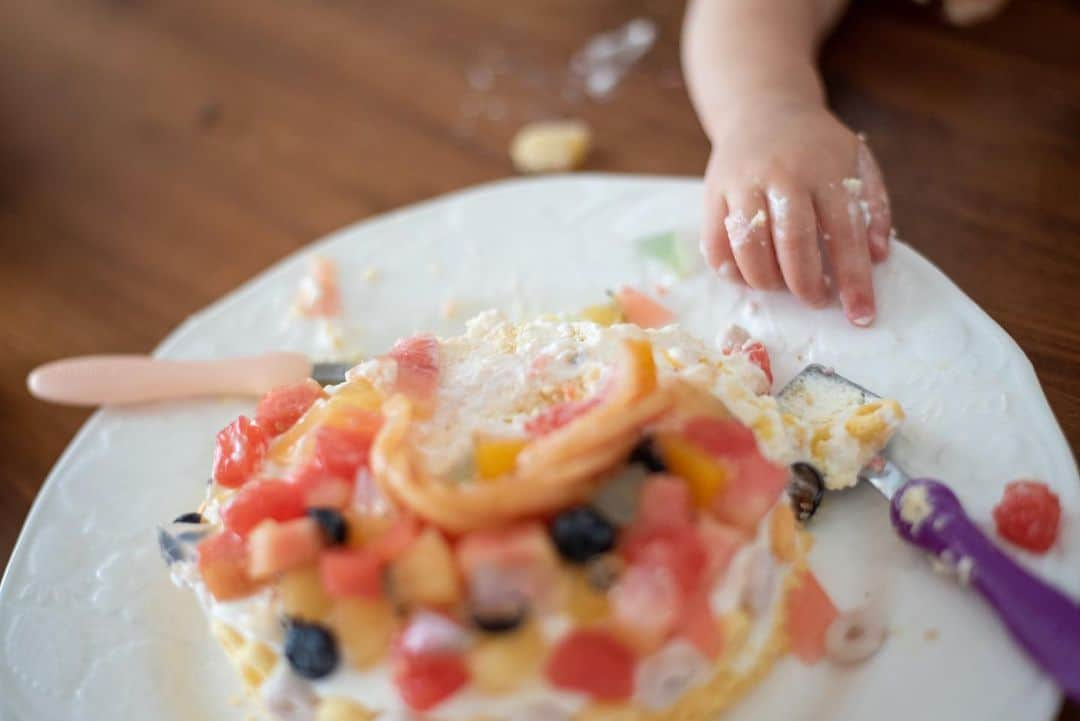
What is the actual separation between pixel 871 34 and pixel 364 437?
3.83 ft

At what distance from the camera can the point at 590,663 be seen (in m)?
0.84

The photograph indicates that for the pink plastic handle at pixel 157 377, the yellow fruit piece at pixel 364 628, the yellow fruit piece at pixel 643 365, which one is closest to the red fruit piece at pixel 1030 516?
the yellow fruit piece at pixel 643 365

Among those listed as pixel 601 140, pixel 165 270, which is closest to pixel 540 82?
pixel 601 140

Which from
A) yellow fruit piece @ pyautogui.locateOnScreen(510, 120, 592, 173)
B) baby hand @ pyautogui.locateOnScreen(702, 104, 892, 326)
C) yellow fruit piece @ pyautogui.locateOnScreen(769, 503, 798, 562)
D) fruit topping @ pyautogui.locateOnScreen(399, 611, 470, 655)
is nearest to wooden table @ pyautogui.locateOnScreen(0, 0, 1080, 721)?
yellow fruit piece @ pyautogui.locateOnScreen(510, 120, 592, 173)

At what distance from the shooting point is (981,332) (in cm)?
112

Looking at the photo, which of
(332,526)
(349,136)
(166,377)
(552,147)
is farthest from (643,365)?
(349,136)

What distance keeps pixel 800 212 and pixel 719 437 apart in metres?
0.37

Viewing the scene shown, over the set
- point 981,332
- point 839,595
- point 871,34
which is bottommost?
point 839,595

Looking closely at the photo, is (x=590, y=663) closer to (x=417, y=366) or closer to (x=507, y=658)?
(x=507, y=658)

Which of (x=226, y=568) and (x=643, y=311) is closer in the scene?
(x=226, y=568)

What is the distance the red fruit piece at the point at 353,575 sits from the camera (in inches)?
→ 33.8

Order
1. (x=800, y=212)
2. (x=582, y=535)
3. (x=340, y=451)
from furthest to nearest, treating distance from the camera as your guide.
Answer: (x=800, y=212)
(x=340, y=451)
(x=582, y=535)

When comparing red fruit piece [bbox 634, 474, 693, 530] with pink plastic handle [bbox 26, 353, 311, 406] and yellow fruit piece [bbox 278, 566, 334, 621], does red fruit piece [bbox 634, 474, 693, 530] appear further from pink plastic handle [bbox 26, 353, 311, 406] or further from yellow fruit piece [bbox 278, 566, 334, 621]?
pink plastic handle [bbox 26, 353, 311, 406]

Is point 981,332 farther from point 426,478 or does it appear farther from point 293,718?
point 293,718
